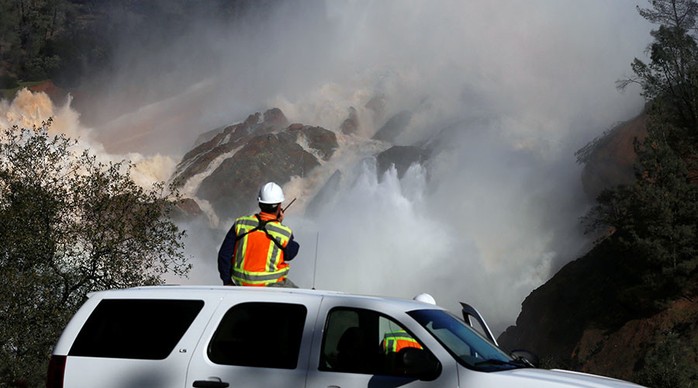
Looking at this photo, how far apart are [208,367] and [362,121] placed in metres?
110

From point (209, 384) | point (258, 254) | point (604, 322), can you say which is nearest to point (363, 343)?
point (209, 384)

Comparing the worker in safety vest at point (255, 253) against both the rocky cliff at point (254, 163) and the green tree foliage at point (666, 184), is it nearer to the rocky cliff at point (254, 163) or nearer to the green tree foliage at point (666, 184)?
the green tree foliage at point (666, 184)

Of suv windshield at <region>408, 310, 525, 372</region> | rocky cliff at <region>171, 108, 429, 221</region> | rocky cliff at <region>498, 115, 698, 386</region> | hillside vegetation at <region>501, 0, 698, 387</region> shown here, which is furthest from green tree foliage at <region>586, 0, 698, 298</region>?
rocky cliff at <region>171, 108, 429, 221</region>

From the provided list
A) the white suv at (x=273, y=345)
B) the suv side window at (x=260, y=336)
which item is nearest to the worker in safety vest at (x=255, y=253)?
the white suv at (x=273, y=345)

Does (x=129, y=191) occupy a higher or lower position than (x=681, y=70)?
lower

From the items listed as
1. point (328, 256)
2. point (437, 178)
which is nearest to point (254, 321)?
point (328, 256)

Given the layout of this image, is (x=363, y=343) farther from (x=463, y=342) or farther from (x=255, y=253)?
(x=255, y=253)

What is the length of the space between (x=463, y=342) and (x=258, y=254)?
2.33 meters

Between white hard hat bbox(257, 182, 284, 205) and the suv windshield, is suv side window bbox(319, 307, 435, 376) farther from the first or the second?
white hard hat bbox(257, 182, 284, 205)

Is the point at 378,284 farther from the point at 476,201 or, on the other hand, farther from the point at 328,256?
the point at 476,201

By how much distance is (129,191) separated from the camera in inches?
776

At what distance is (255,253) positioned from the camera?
25.3ft

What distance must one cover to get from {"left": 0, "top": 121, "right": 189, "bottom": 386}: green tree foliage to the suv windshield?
12651 mm

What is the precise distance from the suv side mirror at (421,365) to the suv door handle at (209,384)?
1.31m
